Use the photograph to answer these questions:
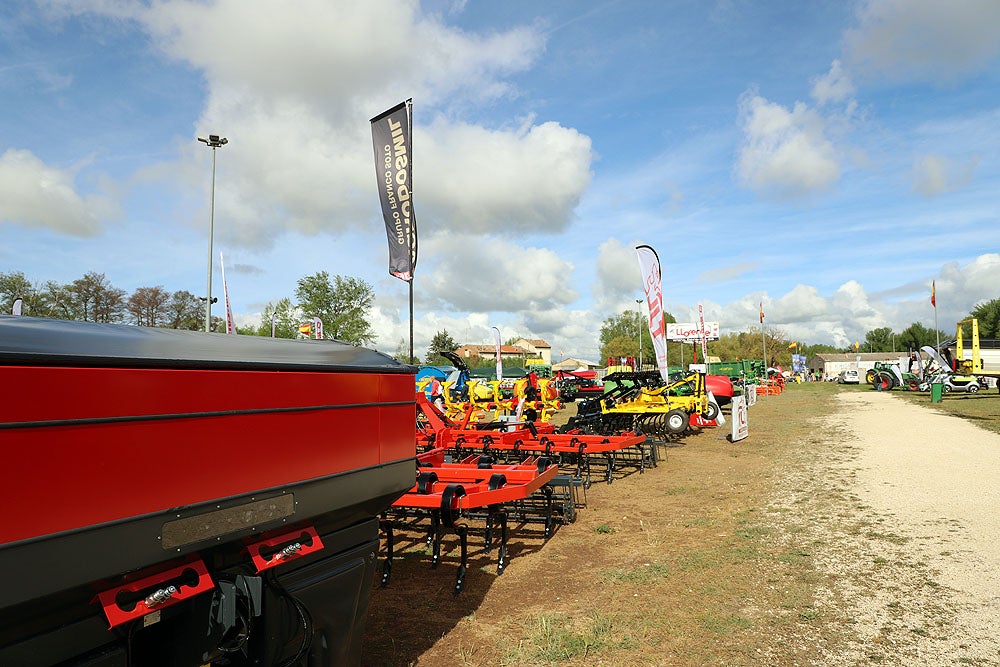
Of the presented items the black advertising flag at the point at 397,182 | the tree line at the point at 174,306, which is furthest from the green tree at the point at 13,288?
the black advertising flag at the point at 397,182

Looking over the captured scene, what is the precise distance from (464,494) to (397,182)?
6.60 m

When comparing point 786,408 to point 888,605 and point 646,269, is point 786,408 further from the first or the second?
point 888,605

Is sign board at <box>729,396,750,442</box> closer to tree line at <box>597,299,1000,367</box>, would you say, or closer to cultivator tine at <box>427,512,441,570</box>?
cultivator tine at <box>427,512,441,570</box>

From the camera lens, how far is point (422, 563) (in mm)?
5570

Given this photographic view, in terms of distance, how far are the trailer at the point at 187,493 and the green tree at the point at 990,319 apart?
76.1 meters

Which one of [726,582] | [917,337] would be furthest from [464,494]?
[917,337]

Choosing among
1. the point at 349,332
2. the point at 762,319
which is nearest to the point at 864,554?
the point at 762,319

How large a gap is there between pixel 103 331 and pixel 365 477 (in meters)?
1.28

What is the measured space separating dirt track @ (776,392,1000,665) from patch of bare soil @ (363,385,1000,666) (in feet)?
0.06

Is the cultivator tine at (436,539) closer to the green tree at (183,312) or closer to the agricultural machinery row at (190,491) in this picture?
the agricultural machinery row at (190,491)

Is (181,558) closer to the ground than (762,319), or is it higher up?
closer to the ground

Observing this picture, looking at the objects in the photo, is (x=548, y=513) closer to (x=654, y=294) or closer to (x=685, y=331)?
(x=654, y=294)

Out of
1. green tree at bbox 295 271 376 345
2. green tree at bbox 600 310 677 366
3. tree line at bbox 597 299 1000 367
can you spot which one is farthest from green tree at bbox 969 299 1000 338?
green tree at bbox 295 271 376 345

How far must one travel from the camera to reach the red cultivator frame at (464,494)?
4.66 metres
